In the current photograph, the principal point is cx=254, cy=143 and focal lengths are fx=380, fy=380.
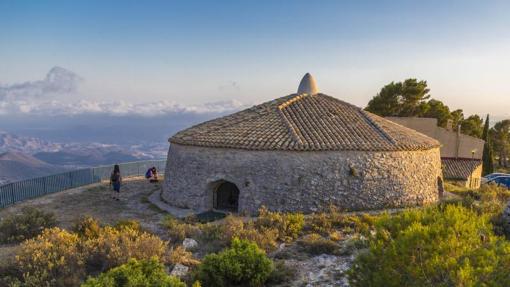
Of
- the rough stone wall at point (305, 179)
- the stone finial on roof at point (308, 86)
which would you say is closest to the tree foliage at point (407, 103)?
the stone finial on roof at point (308, 86)

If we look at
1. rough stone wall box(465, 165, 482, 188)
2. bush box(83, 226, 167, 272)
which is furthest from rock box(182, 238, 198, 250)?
rough stone wall box(465, 165, 482, 188)

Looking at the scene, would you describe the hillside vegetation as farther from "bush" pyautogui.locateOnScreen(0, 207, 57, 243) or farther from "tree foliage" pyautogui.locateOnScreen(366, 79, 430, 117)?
"tree foliage" pyautogui.locateOnScreen(366, 79, 430, 117)

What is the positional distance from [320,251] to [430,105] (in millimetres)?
41361

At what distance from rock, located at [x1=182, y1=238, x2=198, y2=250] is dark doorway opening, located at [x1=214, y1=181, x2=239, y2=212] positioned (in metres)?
7.22

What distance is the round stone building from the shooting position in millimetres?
16547

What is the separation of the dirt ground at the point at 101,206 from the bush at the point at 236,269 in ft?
15.7

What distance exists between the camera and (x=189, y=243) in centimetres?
1112

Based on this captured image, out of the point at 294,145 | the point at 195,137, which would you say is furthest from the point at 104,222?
the point at 294,145

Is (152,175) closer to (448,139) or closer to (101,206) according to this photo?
(101,206)

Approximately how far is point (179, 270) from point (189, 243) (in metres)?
2.49

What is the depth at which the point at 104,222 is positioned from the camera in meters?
15.2

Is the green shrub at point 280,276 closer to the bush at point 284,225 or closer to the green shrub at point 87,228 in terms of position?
the bush at point 284,225

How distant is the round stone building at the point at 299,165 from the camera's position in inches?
651

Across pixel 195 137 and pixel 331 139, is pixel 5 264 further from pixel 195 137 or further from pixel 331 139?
pixel 331 139
